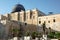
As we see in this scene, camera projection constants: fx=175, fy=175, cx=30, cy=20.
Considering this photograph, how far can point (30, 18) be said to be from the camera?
1975 inches

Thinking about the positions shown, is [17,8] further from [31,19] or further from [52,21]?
[52,21]

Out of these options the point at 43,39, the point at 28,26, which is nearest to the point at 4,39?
the point at 43,39

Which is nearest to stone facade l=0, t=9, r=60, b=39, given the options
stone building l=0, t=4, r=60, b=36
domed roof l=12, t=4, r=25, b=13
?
stone building l=0, t=4, r=60, b=36

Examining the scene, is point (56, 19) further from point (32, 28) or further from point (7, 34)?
point (7, 34)

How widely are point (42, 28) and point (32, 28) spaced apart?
2.50m

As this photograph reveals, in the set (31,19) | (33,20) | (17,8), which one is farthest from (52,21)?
(17,8)

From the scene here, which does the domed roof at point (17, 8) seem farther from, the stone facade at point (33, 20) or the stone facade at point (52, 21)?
the stone facade at point (52, 21)

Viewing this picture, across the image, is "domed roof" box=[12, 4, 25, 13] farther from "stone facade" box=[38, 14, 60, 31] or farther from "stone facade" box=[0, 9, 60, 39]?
"stone facade" box=[38, 14, 60, 31]

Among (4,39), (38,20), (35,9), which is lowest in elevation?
(4,39)

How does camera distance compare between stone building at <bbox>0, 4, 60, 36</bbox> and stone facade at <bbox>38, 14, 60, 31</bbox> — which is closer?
stone building at <bbox>0, 4, 60, 36</bbox>

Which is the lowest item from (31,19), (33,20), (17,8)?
(33,20)

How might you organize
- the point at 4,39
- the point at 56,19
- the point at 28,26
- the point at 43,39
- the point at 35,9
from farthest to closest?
the point at 35,9
the point at 56,19
the point at 28,26
the point at 4,39
the point at 43,39

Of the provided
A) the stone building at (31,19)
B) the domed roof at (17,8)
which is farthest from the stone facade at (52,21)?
the domed roof at (17,8)

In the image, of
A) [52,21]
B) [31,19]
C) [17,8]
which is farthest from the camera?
[17,8]
